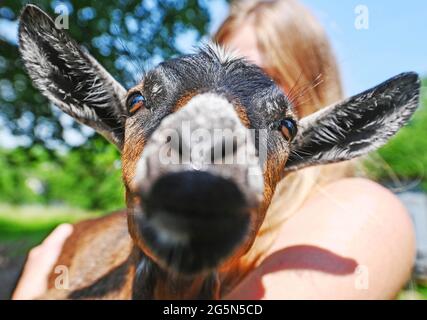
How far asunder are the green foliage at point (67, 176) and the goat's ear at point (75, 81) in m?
0.45

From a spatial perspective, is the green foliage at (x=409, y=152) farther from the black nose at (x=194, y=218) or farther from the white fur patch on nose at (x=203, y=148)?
the black nose at (x=194, y=218)

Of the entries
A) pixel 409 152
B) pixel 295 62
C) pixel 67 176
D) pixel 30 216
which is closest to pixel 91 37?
pixel 295 62

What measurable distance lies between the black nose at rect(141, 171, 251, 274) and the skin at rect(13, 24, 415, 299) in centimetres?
146

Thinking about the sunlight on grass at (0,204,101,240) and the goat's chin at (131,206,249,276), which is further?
the sunlight on grass at (0,204,101,240)

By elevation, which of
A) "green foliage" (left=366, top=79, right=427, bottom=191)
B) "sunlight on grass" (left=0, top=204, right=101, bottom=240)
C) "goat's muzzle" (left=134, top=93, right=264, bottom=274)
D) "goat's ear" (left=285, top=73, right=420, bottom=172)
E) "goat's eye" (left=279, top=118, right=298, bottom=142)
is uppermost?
"goat's muzzle" (left=134, top=93, right=264, bottom=274)

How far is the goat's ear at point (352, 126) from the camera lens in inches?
124

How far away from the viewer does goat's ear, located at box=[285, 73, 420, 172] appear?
10.3 feet

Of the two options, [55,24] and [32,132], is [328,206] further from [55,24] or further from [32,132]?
[32,132]

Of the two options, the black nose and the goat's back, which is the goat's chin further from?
the goat's back

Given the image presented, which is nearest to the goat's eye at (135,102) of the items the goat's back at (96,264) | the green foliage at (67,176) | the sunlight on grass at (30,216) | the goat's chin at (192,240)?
the green foliage at (67,176)

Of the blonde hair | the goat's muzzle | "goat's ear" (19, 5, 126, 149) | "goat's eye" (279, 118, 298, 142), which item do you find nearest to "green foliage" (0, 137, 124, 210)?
"goat's ear" (19, 5, 126, 149)

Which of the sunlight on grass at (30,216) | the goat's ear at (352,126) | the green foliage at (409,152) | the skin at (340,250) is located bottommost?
the sunlight on grass at (30,216)

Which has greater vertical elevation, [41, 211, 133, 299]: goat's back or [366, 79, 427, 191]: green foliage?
[41, 211, 133, 299]: goat's back
